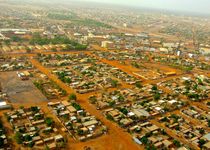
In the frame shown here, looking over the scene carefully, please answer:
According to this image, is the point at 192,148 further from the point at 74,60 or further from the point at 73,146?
the point at 74,60

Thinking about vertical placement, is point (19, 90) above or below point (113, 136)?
above

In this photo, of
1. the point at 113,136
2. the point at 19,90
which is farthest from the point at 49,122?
the point at 19,90

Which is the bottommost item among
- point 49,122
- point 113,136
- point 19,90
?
point 113,136

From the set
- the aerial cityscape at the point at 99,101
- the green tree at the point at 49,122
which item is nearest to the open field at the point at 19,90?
the aerial cityscape at the point at 99,101

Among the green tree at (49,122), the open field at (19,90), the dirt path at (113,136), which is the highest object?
the open field at (19,90)

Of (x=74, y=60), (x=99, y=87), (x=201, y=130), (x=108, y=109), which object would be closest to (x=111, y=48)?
(x=74, y=60)

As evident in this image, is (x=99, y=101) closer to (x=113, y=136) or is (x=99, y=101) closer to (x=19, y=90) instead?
(x=113, y=136)

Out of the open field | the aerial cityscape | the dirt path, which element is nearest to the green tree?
the aerial cityscape

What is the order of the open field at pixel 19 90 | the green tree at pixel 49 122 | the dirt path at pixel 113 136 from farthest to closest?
the open field at pixel 19 90, the green tree at pixel 49 122, the dirt path at pixel 113 136

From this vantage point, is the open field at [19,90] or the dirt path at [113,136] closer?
the dirt path at [113,136]

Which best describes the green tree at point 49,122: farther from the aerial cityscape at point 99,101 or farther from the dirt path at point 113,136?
the dirt path at point 113,136

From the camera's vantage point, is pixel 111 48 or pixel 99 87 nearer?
pixel 99 87
